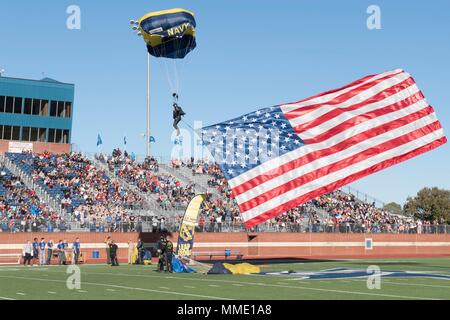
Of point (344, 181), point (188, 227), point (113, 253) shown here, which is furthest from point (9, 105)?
point (344, 181)

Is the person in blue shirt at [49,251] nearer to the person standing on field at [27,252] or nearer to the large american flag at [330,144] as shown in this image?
the person standing on field at [27,252]

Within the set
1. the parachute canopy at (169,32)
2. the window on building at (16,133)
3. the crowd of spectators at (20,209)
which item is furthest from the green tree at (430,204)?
the parachute canopy at (169,32)

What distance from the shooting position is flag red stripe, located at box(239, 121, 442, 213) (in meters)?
26.6

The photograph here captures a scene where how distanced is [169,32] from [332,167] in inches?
429

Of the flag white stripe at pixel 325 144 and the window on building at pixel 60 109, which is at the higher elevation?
the window on building at pixel 60 109

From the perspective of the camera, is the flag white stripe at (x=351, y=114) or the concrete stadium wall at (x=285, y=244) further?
the concrete stadium wall at (x=285, y=244)

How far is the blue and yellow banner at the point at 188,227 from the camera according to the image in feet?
122

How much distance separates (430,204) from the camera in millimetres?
106875

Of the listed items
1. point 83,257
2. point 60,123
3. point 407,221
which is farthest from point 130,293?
point 407,221

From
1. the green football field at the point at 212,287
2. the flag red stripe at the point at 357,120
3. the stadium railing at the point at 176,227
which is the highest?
the flag red stripe at the point at 357,120

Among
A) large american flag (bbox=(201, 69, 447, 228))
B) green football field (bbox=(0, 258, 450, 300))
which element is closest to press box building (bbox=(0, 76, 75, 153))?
green football field (bbox=(0, 258, 450, 300))

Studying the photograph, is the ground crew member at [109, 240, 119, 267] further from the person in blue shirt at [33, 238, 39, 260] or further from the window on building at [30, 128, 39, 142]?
the window on building at [30, 128, 39, 142]

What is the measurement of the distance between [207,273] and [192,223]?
764 centimetres

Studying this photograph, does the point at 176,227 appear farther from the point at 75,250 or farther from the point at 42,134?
the point at 42,134
